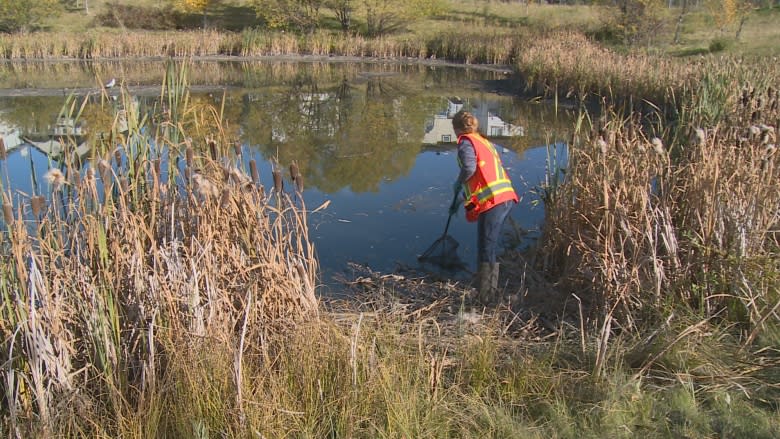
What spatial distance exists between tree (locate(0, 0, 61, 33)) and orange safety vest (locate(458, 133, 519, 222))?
1304 inches

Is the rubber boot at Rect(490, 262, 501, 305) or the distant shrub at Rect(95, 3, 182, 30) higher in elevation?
the distant shrub at Rect(95, 3, 182, 30)

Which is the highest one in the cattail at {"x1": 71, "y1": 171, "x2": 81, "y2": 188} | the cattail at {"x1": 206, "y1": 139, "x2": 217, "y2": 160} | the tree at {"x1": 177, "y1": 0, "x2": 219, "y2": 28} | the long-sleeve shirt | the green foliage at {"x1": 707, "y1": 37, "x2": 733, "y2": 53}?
the tree at {"x1": 177, "y1": 0, "x2": 219, "y2": 28}

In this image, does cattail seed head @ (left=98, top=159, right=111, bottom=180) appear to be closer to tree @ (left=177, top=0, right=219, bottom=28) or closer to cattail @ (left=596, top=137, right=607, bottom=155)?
cattail @ (left=596, top=137, right=607, bottom=155)

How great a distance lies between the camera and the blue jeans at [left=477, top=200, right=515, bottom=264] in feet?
16.0

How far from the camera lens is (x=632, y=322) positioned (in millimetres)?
3896

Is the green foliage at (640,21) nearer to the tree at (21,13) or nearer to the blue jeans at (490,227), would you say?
the blue jeans at (490,227)

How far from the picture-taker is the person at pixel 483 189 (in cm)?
477

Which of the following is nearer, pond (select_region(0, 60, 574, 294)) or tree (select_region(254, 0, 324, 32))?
pond (select_region(0, 60, 574, 294))

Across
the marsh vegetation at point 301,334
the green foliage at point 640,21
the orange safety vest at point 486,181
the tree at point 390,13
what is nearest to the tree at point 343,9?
the tree at point 390,13

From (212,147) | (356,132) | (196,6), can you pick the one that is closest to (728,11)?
(356,132)

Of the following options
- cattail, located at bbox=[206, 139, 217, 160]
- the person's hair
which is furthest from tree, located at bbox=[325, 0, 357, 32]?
cattail, located at bbox=[206, 139, 217, 160]

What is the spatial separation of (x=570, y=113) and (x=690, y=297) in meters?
11.1

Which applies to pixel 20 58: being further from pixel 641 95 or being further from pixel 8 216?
pixel 8 216

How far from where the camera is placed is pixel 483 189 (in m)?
4.84
